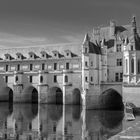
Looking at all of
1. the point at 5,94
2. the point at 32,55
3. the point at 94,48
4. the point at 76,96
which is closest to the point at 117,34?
the point at 94,48

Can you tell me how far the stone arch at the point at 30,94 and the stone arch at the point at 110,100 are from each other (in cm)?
1800

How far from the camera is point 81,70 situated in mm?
56969

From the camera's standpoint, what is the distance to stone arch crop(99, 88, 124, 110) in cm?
5106

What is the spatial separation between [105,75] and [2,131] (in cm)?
2845

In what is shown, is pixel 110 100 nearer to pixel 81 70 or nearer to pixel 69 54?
pixel 81 70

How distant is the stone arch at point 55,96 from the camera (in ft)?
196

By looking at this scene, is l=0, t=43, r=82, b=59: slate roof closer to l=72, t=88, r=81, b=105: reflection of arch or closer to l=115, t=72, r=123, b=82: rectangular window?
l=72, t=88, r=81, b=105: reflection of arch

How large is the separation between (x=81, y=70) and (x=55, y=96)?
8435 millimetres

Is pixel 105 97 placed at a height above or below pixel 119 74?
below

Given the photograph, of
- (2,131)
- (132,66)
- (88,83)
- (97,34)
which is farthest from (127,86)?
(2,131)

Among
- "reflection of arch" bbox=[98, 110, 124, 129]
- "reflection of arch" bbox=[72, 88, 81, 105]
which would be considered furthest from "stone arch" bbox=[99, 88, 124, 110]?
"reflection of arch" bbox=[98, 110, 124, 129]

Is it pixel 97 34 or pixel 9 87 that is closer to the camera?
pixel 97 34

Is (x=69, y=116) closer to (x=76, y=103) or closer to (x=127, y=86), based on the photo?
(x=127, y=86)

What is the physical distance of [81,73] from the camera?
56.8 metres
